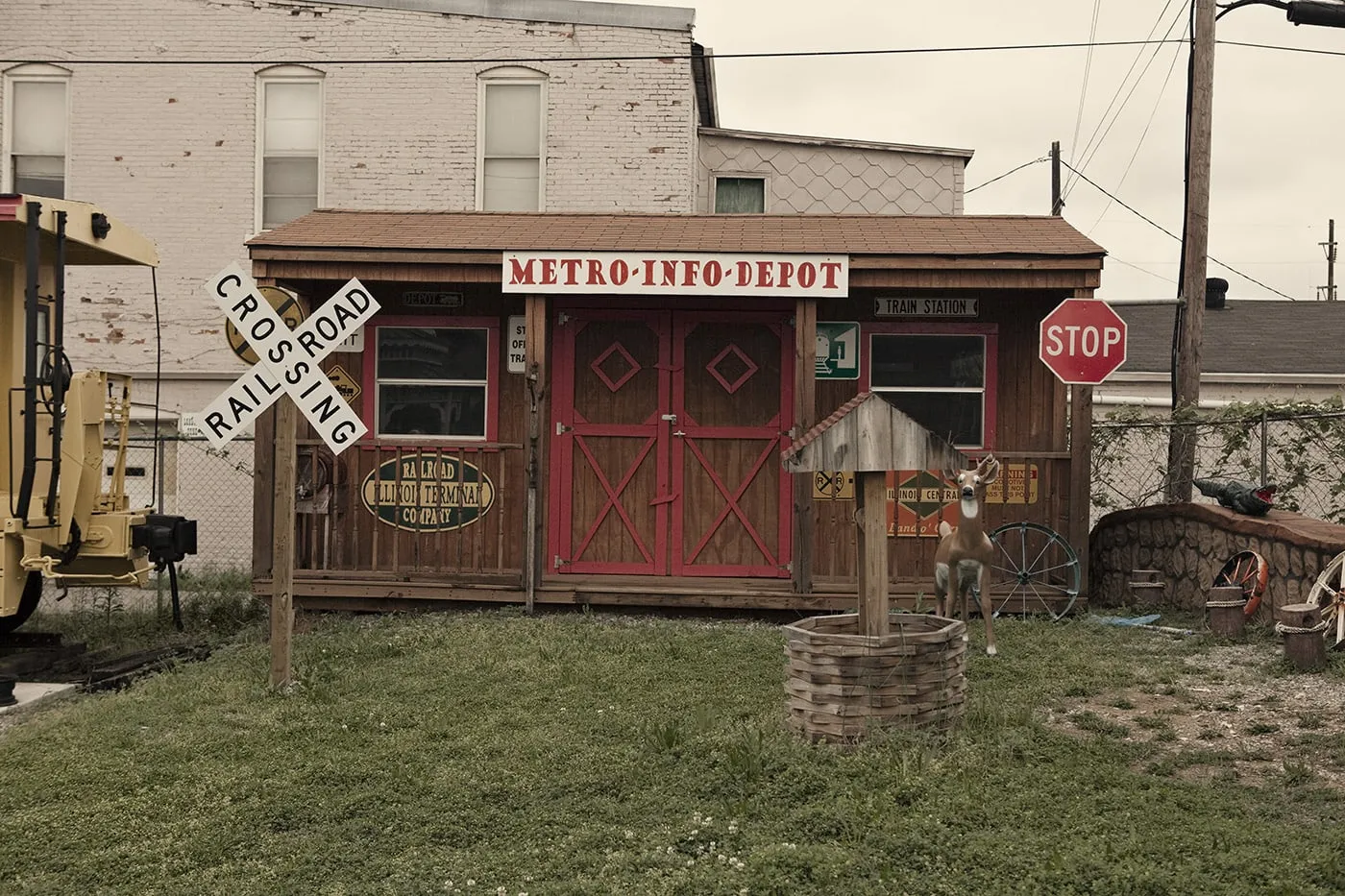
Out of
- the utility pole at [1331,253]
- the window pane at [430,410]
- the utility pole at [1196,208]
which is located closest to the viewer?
the window pane at [430,410]

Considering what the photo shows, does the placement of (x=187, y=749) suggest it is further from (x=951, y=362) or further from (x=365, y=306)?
(x=951, y=362)

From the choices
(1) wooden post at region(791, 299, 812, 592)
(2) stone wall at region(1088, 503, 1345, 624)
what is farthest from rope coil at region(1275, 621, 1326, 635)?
(1) wooden post at region(791, 299, 812, 592)

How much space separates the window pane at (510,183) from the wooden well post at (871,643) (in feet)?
34.9

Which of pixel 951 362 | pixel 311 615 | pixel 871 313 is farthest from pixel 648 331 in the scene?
pixel 311 615

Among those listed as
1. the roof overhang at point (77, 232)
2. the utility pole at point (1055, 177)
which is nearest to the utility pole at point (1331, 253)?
the utility pole at point (1055, 177)

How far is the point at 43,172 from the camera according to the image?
17.1m

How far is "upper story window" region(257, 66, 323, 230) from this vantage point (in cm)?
1700

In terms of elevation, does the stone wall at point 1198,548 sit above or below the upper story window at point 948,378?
below

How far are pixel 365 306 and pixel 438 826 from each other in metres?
3.48

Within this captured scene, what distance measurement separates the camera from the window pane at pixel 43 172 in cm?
1709

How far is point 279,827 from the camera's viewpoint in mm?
5918

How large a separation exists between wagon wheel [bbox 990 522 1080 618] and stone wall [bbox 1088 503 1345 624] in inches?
36.5

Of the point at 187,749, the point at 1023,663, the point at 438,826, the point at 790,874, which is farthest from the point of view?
the point at 1023,663

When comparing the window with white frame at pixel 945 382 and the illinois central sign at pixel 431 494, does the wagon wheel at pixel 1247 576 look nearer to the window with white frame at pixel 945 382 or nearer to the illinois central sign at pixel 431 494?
the window with white frame at pixel 945 382
